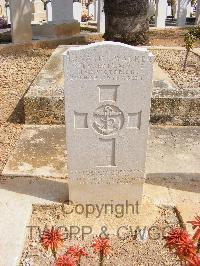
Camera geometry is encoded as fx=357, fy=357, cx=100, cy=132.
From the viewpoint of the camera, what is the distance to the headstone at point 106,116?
3.37 meters

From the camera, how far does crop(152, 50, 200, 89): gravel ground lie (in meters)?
7.31

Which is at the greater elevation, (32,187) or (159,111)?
(159,111)

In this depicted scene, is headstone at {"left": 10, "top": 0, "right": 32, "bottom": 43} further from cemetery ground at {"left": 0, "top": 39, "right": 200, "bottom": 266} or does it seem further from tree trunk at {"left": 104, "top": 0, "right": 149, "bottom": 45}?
cemetery ground at {"left": 0, "top": 39, "right": 200, "bottom": 266}

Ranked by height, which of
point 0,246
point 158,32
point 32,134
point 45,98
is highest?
point 158,32

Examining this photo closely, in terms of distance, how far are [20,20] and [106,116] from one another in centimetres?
929

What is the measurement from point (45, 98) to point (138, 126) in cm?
270

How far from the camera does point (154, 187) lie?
444 cm

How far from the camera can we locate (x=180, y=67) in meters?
8.58

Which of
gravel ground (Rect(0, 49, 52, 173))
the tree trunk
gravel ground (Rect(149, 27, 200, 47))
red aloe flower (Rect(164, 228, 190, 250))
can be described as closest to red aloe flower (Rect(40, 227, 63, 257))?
red aloe flower (Rect(164, 228, 190, 250))

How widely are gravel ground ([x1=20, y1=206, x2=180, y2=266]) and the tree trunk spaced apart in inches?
270

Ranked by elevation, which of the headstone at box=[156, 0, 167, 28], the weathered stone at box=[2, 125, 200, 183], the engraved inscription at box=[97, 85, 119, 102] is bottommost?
the weathered stone at box=[2, 125, 200, 183]

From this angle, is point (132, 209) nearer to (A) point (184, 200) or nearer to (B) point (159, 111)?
(A) point (184, 200)

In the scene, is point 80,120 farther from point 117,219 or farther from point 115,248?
point 115,248

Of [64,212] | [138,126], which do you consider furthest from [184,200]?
[64,212]
